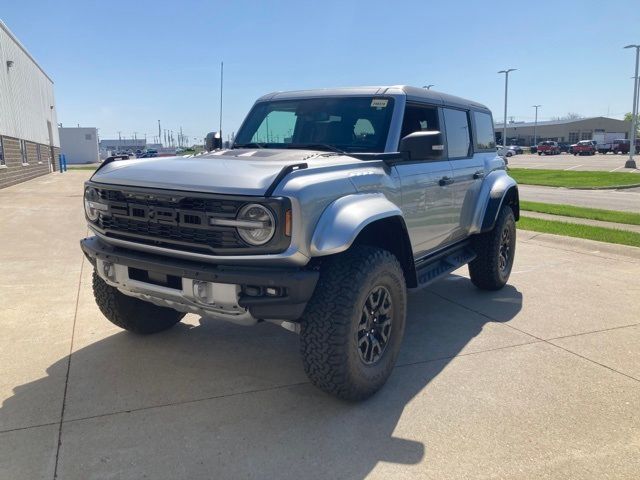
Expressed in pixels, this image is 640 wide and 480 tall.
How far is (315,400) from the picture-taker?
336 cm

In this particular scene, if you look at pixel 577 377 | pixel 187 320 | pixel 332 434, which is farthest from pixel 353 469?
pixel 187 320

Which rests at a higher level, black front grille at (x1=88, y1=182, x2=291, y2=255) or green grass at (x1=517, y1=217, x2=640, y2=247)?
black front grille at (x1=88, y1=182, x2=291, y2=255)

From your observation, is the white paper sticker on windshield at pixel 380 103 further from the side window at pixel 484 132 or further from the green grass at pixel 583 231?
the green grass at pixel 583 231

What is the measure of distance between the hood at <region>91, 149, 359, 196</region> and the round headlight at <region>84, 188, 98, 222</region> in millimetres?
92

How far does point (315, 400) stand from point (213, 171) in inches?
61.0

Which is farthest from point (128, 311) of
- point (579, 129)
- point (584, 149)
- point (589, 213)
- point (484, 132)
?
point (579, 129)

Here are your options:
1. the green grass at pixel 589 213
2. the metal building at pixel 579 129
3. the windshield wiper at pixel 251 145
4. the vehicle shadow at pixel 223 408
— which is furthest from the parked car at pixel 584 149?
the windshield wiper at pixel 251 145

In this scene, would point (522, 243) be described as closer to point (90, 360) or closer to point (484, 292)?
point (484, 292)

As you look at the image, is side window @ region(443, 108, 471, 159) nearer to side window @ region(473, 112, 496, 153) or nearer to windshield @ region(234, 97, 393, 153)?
side window @ region(473, 112, 496, 153)

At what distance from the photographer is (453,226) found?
16.0 ft

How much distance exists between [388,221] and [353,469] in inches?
63.9

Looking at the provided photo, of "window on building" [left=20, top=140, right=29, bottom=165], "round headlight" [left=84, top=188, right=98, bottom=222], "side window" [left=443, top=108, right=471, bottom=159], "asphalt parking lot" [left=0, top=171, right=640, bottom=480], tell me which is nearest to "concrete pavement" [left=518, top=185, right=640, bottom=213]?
"side window" [left=443, top=108, right=471, bottom=159]

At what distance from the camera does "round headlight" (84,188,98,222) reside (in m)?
3.58

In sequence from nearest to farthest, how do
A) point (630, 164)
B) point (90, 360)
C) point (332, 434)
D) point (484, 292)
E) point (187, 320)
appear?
1. point (332, 434)
2. point (90, 360)
3. point (187, 320)
4. point (484, 292)
5. point (630, 164)
